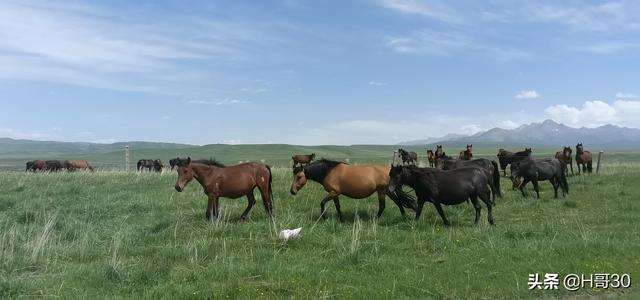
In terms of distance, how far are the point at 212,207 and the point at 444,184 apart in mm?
6084

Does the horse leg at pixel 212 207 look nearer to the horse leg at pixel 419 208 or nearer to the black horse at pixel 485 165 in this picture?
the horse leg at pixel 419 208

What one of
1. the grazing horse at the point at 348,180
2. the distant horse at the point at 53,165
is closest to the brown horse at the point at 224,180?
the grazing horse at the point at 348,180

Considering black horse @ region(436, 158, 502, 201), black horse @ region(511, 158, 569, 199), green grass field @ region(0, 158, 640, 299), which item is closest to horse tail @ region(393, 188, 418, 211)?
green grass field @ region(0, 158, 640, 299)

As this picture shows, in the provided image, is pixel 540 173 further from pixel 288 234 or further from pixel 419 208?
pixel 288 234

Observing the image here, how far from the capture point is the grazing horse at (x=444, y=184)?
12.8 meters

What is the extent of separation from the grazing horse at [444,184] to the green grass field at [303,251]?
582 millimetres

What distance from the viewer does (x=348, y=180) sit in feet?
44.7

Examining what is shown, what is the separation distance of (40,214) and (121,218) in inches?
97.0

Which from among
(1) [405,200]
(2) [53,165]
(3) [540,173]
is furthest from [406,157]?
(2) [53,165]

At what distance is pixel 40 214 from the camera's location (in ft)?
46.1

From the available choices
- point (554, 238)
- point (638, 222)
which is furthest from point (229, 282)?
point (638, 222)

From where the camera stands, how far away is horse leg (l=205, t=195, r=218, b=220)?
41.8 feet

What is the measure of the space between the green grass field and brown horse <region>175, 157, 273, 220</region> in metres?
0.59

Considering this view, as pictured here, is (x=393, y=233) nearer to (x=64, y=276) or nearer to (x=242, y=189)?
(x=242, y=189)
